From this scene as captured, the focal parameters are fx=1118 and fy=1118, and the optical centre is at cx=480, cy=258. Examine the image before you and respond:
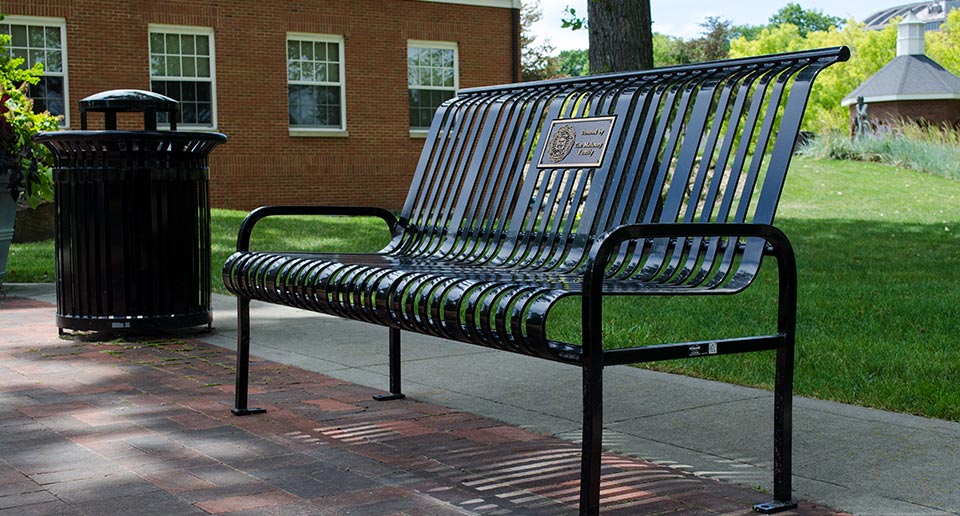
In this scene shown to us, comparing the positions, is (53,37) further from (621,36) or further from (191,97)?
(621,36)

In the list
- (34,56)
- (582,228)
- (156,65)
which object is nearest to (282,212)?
(582,228)

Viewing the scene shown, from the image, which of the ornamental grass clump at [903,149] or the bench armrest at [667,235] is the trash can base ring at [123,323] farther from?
the ornamental grass clump at [903,149]

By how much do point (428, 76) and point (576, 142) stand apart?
18.2 metres

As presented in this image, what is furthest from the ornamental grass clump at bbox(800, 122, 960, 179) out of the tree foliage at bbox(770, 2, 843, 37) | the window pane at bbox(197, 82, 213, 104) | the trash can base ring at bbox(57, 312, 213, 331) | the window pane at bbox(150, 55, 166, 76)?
the tree foliage at bbox(770, 2, 843, 37)

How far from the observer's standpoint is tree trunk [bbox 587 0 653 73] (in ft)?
34.0

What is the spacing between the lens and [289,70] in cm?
2045

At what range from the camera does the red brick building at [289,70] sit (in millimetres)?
18219

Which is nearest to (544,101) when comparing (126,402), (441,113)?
(441,113)

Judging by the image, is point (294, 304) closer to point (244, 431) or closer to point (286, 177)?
point (244, 431)

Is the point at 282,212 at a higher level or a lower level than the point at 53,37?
lower

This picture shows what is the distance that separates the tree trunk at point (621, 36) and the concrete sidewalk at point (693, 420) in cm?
506

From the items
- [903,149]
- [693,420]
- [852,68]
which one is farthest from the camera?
[852,68]

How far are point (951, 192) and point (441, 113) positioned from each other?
59.5ft

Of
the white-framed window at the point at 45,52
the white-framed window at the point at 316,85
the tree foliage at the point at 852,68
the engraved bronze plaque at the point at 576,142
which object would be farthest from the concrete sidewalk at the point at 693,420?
the tree foliage at the point at 852,68
